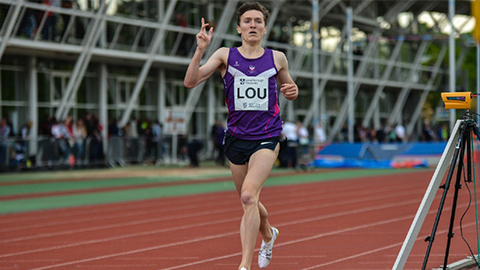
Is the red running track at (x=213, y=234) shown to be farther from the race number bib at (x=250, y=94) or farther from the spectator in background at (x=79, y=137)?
the spectator in background at (x=79, y=137)

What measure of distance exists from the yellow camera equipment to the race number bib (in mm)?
1330

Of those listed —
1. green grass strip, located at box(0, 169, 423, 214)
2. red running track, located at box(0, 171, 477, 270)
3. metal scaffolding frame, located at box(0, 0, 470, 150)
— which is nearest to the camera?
red running track, located at box(0, 171, 477, 270)

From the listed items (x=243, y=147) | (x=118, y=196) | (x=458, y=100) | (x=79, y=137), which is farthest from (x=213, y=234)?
(x=79, y=137)

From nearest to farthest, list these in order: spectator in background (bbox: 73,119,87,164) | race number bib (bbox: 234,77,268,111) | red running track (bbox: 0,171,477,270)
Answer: race number bib (bbox: 234,77,268,111), red running track (bbox: 0,171,477,270), spectator in background (bbox: 73,119,87,164)

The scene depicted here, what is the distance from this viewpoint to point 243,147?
21.1 feet

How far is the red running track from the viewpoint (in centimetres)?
795

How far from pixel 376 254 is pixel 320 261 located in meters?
0.71

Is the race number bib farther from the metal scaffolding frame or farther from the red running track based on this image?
the metal scaffolding frame

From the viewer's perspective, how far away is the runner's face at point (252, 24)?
20.8ft

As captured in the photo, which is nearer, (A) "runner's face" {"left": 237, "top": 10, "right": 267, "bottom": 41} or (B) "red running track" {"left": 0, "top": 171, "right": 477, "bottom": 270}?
(A) "runner's face" {"left": 237, "top": 10, "right": 267, "bottom": 41}

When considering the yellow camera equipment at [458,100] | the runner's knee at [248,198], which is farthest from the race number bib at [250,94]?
the yellow camera equipment at [458,100]

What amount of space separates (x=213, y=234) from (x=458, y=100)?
16.4 ft

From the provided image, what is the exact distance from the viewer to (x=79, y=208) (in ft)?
47.0

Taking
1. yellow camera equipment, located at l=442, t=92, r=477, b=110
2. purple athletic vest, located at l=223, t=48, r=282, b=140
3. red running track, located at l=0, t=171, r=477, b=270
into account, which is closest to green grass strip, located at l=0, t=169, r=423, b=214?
red running track, located at l=0, t=171, r=477, b=270
